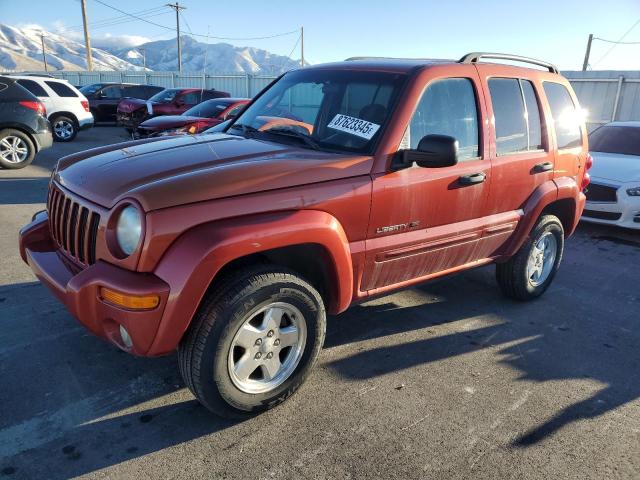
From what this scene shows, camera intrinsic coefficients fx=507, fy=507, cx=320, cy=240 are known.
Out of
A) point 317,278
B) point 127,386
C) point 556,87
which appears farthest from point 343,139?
point 556,87

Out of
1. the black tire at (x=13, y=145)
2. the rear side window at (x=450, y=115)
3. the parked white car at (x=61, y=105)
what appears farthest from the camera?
the parked white car at (x=61, y=105)

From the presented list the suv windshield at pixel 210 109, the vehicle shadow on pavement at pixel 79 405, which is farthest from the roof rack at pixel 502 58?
the suv windshield at pixel 210 109

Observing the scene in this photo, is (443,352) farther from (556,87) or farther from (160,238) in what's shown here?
(556,87)

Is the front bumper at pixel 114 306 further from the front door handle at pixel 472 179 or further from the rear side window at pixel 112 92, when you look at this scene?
the rear side window at pixel 112 92

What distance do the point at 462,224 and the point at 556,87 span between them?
1798mm

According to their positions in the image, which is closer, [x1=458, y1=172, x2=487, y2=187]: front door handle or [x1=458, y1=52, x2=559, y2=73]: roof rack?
[x1=458, y1=172, x2=487, y2=187]: front door handle

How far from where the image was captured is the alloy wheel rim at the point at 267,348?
8.59 feet

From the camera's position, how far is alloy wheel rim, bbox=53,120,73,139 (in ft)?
44.5

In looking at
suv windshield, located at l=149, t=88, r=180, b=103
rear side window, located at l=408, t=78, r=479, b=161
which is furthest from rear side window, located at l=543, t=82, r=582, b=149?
suv windshield, located at l=149, t=88, r=180, b=103

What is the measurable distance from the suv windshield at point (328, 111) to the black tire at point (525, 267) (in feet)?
6.24

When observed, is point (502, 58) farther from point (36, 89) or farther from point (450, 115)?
point (36, 89)

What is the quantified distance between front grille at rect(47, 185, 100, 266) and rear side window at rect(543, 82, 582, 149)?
3.59m

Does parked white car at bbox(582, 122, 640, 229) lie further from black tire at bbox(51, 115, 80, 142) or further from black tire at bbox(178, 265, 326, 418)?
black tire at bbox(51, 115, 80, 142)

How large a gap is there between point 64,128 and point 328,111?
12637mm
